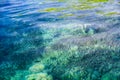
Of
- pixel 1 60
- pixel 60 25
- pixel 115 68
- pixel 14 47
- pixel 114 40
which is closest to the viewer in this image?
pixel 115 68

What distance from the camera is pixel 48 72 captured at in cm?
584

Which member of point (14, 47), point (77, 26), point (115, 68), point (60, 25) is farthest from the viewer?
point (60, 25)

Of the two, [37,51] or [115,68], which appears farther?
[37,51]

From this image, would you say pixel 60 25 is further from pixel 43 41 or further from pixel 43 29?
pixel 43 41

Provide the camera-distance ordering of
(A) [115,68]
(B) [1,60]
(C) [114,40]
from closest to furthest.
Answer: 1. (A) [115,68]
2. (B) [1,60]
3. (C) [114,40]

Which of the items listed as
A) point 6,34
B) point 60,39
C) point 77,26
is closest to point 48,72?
point 60,39

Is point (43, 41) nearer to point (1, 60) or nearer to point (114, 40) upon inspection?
point (1, 60)

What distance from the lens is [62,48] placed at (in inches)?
292

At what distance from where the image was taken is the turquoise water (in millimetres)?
5732

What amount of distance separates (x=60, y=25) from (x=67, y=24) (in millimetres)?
369

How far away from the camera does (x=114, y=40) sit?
7.48m

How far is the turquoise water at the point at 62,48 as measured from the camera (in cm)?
573

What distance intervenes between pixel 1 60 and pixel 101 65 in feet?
11.6

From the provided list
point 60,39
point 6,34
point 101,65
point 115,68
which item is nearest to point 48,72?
point 101,65
